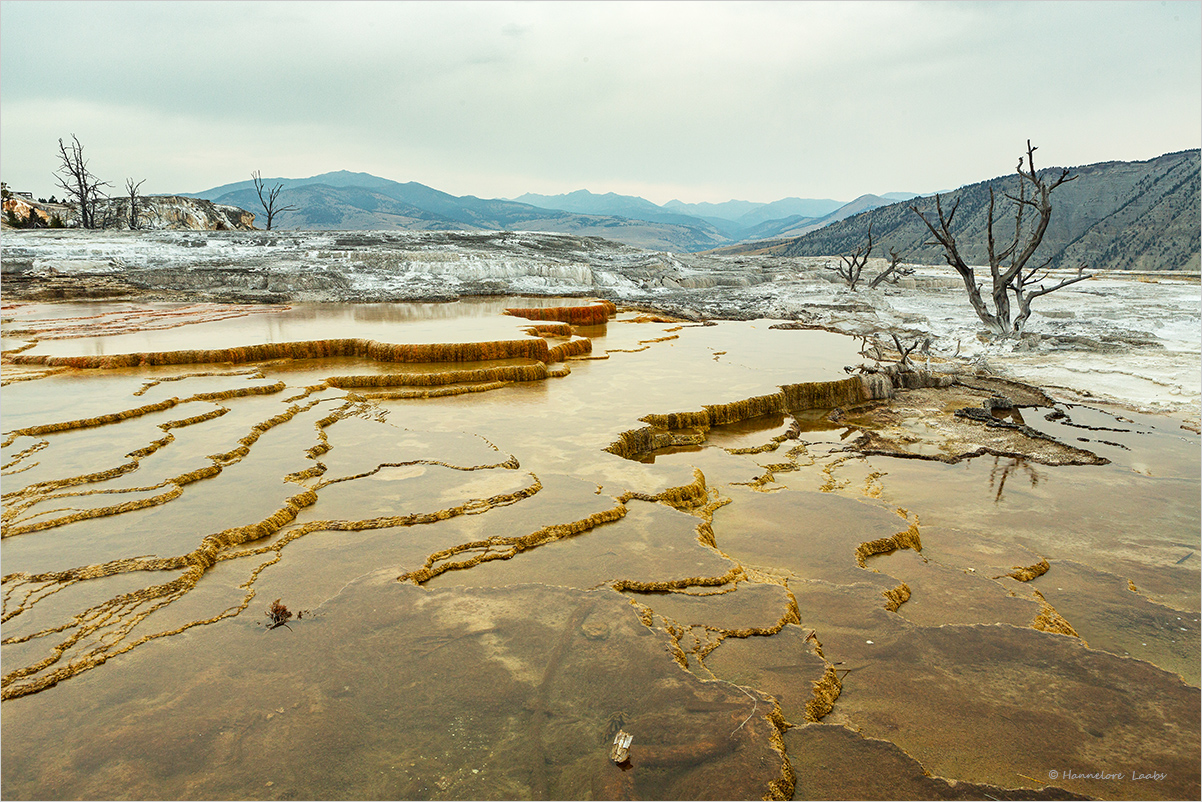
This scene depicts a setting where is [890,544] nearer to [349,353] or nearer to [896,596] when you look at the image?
[896,596]

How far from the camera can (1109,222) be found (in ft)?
148

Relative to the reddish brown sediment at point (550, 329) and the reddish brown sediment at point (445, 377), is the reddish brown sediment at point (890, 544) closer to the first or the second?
the reddish brown sediment at point (445, 377)

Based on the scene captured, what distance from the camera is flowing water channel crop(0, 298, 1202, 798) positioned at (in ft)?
7.90

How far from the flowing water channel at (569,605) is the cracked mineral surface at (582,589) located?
0.06 feet

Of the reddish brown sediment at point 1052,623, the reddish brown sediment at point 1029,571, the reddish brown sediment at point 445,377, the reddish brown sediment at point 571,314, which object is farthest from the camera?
the reddish brown sediment at point 571,314

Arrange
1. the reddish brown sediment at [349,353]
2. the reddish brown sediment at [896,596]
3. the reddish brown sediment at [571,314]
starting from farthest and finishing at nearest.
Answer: the reddish brown sediment at [571,314], the reddish brown sediment at [349,353], the reddish brown sediment at [896,596]

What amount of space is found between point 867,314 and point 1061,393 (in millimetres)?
7640

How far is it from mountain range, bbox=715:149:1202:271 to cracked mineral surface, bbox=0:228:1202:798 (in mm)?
32530

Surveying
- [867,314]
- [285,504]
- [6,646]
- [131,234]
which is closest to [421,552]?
[285,504]

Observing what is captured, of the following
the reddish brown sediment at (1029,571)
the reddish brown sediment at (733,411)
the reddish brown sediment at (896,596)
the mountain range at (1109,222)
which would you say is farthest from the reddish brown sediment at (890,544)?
the mountain range at (1109,222)

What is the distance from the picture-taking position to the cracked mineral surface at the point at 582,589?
95.3 inches

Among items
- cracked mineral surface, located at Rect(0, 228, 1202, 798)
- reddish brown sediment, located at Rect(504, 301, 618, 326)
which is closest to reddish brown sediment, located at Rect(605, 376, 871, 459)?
cracked mineral surface, located at Rect(0, 228, 1202, 798)

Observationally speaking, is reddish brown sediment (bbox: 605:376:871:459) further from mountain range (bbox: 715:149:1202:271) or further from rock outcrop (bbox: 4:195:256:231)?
rock outcrop (bbox: 4:195:256:231)

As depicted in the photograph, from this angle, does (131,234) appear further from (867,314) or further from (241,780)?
(241,780)
